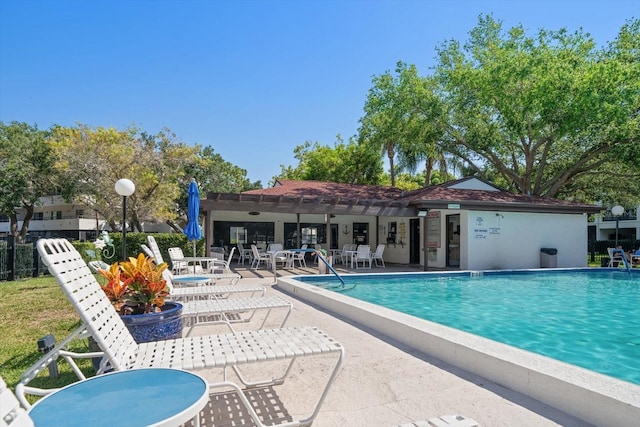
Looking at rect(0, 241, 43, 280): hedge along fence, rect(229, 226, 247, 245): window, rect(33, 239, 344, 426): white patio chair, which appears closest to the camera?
rect(33, 239, 344, 426): white patio chair

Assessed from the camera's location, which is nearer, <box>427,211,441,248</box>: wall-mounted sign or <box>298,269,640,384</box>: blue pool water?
<box>298,269,640,384</box>: blue pool water

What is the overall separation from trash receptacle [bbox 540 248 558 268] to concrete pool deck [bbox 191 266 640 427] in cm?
1410

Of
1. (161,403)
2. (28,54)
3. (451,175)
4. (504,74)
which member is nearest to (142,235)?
(28,54)

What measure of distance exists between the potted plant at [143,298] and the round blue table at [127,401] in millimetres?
1513

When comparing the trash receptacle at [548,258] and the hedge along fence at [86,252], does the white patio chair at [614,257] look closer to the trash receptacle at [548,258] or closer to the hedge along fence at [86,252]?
the trash receptacle at [548,258]

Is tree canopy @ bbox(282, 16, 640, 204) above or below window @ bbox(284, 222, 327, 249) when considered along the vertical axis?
above

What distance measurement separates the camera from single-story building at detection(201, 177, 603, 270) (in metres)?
15.1

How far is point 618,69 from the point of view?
16.4 meters

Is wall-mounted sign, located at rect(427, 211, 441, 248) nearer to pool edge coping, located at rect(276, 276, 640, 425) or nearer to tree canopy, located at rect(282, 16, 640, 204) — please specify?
tree canopy, located at rect(282, 16, 640, 204)

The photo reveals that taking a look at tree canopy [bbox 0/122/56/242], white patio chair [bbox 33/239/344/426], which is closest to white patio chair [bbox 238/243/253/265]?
white patio chair [bbox 33/239/344/426]

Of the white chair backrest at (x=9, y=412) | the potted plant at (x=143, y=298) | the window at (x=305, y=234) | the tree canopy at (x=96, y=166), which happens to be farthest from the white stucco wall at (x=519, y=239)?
the tree canopy at (x=96, y=166)

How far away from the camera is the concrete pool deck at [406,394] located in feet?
9.31

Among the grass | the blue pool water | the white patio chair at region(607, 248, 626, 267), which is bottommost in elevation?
the blue pool water

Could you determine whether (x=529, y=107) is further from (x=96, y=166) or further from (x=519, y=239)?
(x=96, y=166)
